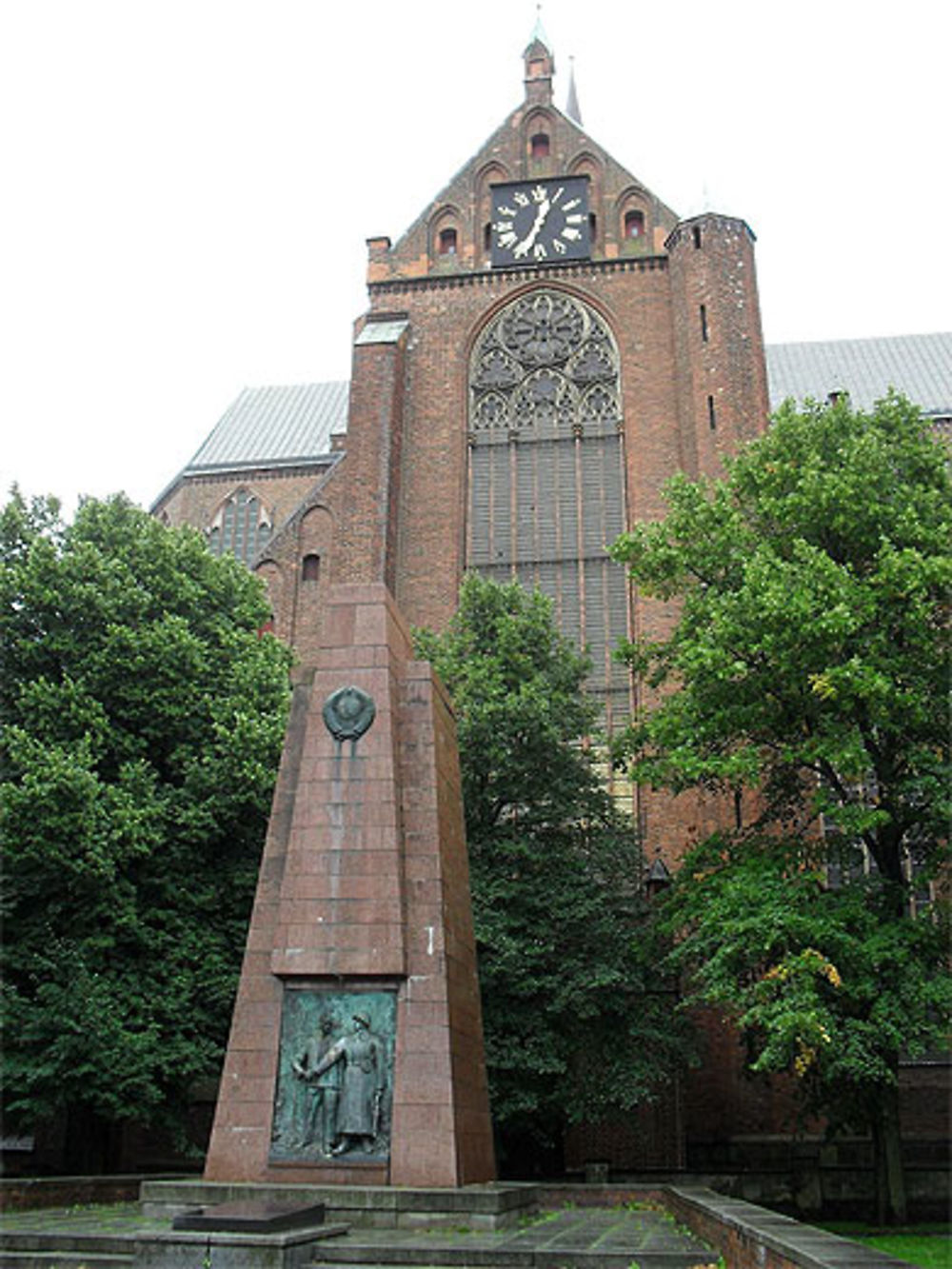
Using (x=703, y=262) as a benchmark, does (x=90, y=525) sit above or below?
below

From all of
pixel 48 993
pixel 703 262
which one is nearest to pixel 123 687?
pixel 48 993

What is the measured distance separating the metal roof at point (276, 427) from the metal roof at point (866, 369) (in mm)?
14889

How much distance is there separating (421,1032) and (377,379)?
20.2 metres

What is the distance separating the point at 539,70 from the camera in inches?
1350

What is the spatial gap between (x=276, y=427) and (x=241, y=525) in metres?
5.49

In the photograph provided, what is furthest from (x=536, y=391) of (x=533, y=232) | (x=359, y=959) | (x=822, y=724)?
(x=359, y=959)

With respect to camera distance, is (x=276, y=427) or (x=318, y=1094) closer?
(x=318, y=1094)

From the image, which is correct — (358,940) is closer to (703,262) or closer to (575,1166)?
(575,1166)

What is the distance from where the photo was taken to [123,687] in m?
18.7

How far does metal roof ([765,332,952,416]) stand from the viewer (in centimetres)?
3825

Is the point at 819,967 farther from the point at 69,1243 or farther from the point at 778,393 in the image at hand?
the point at 778,393

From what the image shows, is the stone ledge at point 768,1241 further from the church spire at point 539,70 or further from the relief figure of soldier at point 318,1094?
the church spire at point 539,70

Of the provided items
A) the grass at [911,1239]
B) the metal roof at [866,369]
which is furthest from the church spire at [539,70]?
the grass at [911,1239]

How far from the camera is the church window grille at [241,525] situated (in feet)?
133
